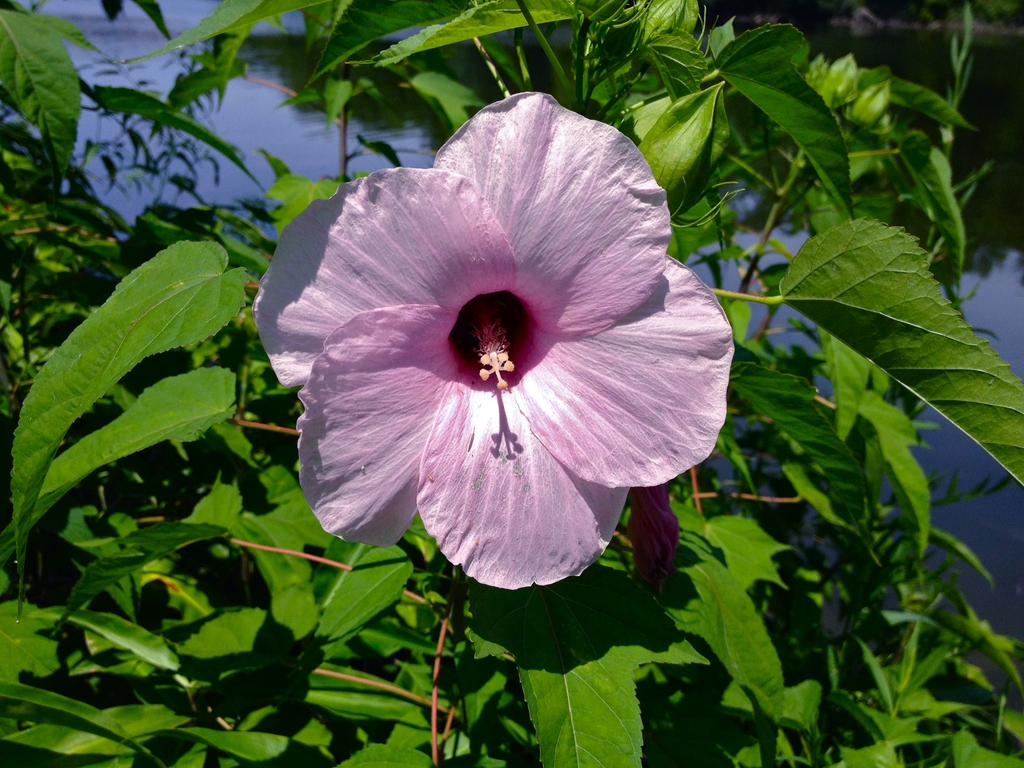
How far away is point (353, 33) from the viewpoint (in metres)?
0.69

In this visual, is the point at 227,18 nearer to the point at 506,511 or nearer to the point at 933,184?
the point at 506,511

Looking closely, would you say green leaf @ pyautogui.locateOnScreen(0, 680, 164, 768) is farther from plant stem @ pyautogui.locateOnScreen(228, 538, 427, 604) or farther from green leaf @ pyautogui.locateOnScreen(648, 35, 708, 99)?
green leaf @ pyautogui.locateOnScreen(648, 35, 708, 99)

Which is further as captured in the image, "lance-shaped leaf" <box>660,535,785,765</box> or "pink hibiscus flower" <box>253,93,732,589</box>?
"lance-shaped leaf" <box>660,535,785,765</box>

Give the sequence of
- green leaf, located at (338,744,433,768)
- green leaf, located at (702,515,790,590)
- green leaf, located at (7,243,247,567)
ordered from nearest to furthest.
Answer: green leaf, located at (7,243,247,567), green leaf, located at (338,744,433,768), green leaf, located at (702,515,790,590)

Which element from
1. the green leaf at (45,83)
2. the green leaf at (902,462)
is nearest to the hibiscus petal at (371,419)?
the green leaf at (45,83)

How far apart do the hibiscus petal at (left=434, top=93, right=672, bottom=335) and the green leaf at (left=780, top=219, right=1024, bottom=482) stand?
25 cm

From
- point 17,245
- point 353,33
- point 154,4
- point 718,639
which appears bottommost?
point 718,639

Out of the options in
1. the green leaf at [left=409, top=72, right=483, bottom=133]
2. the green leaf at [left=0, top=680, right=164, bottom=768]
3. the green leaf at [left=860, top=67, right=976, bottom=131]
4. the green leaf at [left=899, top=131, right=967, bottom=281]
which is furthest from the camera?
the green leaf at [left=409, top=72, right=483, bottom=133]

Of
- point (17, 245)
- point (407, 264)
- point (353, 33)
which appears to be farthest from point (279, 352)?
point (17, 245)

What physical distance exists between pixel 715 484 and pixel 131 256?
144 centimetres

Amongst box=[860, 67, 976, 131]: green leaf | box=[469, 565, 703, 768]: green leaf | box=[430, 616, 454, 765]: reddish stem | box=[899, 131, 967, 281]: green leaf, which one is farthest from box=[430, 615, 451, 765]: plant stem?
box=[860, 67, 976, 131]: green leaf

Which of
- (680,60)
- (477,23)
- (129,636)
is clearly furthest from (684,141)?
(129,636)

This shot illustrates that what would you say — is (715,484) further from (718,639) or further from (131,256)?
(131,256)

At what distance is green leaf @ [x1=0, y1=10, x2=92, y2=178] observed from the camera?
917 mm
